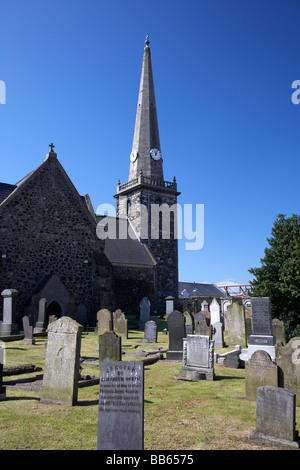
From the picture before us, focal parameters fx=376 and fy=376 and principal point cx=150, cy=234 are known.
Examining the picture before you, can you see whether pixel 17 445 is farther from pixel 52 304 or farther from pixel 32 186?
pixel 32 186

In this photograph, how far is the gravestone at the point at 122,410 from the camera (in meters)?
4.37

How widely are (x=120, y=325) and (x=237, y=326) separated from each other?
17.7 feet

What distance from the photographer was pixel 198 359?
9586mm

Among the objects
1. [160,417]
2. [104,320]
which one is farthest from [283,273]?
[160,417]

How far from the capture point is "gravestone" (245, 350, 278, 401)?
23.8 ft

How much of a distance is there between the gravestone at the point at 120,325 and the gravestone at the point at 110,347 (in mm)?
7475

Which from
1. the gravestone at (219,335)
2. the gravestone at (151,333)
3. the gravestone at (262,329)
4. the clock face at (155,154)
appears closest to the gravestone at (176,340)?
the gravestone at (262,329)

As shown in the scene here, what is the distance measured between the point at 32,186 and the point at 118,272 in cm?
1024

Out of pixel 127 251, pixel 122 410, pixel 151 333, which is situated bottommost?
pixel 151 333

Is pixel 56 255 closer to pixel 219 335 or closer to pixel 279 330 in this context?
pixel 219 335

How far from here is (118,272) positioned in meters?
29.0

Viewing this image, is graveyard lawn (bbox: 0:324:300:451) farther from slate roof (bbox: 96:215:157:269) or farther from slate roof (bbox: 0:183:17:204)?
slate roof (bbox: 96:215:157:269)

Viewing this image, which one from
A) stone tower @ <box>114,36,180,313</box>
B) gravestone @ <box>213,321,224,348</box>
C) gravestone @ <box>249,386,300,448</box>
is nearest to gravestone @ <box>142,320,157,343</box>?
gravestone @ <box>213,321,224,348</box>

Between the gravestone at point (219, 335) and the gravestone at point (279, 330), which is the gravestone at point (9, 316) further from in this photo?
the gravestone at point (279, 330)
